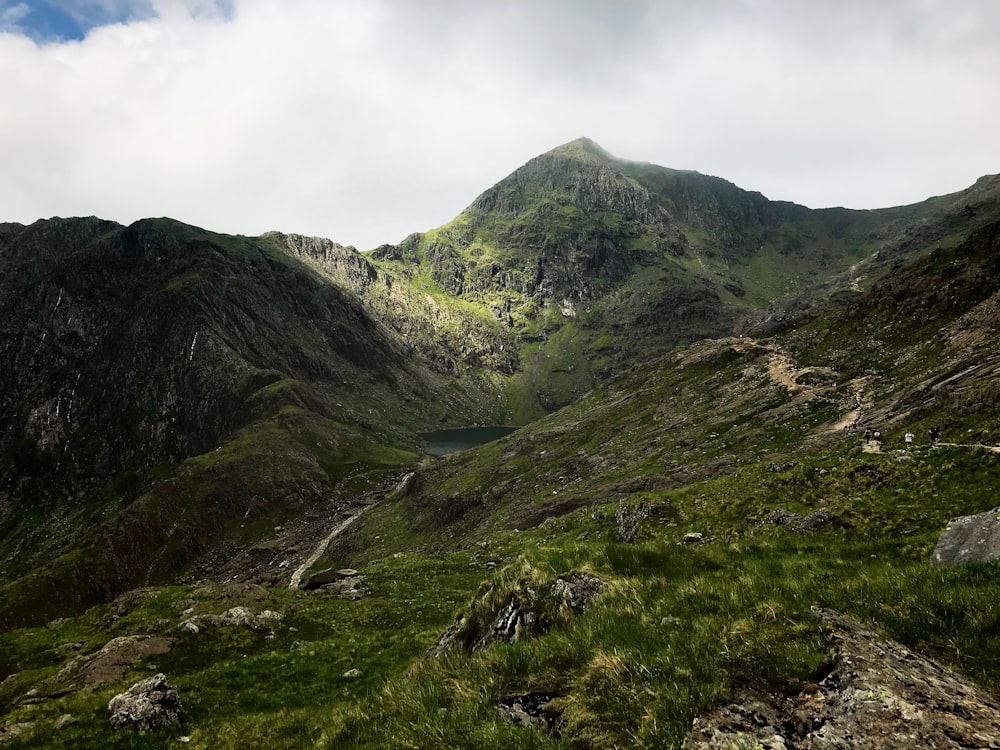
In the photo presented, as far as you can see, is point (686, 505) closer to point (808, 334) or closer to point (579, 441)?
point (579, 441)

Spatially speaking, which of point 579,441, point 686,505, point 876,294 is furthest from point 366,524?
point 876,294

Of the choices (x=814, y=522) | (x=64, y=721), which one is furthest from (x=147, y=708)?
(x=814, y=522)

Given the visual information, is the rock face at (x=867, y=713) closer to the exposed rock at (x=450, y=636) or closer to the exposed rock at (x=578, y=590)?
the exposed rock at (x=578, y=590)

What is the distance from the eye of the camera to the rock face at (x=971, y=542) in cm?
1073

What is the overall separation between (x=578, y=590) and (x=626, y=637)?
383 centimetres

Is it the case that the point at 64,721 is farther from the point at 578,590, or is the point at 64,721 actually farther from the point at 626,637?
the point at 626,637

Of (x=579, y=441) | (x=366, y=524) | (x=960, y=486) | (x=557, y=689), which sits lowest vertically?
(x=366, y=524)

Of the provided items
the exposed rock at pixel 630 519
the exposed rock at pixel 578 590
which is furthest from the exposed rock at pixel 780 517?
→ the exposed rock at pixel 578 590

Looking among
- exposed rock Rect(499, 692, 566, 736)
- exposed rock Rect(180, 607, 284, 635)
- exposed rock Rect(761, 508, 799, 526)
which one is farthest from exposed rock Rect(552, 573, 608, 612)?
exposed rock Rect(180, 607, 284, 635)

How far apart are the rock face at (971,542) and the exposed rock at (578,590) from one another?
7.58 meters

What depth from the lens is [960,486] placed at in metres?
22.1

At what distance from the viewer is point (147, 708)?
1897cm

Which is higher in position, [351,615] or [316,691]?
[316,691]

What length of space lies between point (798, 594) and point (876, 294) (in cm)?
9690
